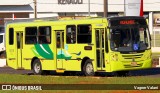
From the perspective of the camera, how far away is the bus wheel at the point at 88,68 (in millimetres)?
33219

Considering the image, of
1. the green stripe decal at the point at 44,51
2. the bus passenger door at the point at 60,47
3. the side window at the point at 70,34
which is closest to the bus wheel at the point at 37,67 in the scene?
the green stripe decal at the point at 44,51

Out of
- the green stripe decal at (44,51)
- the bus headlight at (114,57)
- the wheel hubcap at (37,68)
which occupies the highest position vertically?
the green stripe decal at (44,51)

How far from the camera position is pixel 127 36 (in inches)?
1275

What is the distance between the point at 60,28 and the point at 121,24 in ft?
13.6

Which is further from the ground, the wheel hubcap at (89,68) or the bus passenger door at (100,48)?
the bus passenger door at (100,48)

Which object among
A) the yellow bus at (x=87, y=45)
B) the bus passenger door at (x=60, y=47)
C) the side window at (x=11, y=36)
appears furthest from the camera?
the side window at (x=11, y=36)

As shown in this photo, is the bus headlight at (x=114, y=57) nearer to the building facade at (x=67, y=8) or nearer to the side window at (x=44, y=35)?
the side window at (x=44, y=35)

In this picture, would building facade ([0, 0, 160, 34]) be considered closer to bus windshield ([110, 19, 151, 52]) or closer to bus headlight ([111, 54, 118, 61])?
bus windshield ([110, 19, 151, 52])

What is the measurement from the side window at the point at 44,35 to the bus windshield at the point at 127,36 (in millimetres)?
5095

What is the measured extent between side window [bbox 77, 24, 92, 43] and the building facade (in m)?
62.9

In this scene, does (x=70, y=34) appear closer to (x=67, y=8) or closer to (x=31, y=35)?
(x=31, y=35)

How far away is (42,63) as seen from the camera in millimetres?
36719

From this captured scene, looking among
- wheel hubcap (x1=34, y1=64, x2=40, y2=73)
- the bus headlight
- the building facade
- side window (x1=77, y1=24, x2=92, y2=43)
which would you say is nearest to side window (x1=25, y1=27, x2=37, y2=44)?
wheel hubcap (x1=34, y1=64, x2=40, y2=73)

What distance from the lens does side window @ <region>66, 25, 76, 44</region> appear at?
1347 inches
